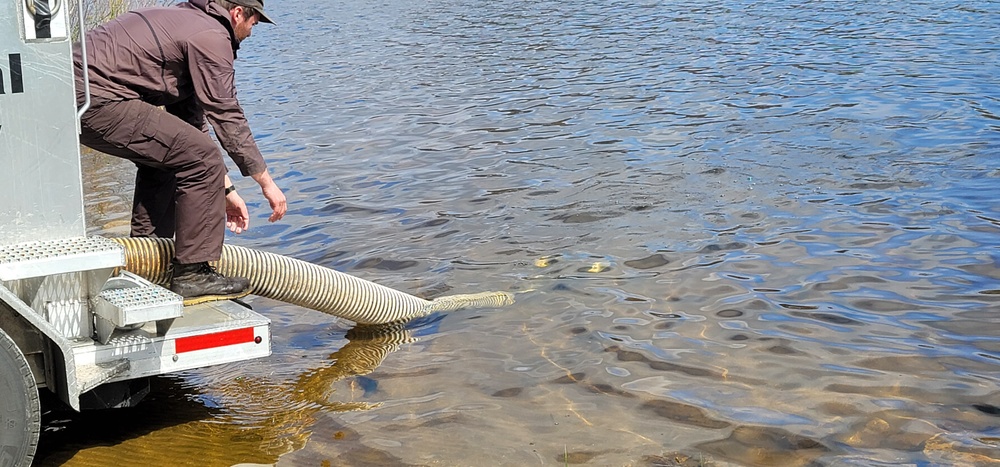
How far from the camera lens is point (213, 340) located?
180 inches

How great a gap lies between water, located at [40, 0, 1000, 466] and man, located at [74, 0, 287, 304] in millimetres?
891

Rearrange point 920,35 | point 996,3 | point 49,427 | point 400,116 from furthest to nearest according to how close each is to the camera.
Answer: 1. point 996,3
2. point 920,35
3. point 400,116
4. point 49,427

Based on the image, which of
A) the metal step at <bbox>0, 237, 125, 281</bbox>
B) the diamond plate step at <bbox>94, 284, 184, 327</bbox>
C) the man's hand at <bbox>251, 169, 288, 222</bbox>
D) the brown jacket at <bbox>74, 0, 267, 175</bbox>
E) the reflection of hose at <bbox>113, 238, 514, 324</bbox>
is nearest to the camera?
the metal step at <bbox>0, 237, 125, 281</bbox>

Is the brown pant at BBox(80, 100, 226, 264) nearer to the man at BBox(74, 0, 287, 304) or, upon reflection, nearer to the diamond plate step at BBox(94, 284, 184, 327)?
the man at BBox(74, 0, 287, 304)

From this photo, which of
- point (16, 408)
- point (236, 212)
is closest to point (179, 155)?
point (236, 212)

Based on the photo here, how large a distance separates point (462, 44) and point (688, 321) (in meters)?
15.2

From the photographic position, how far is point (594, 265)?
24.9ft

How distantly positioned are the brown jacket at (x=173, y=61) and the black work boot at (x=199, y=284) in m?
0.56

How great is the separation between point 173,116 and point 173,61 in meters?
0.26

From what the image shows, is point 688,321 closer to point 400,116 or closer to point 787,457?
point 787,457

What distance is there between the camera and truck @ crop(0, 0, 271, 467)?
153 inches

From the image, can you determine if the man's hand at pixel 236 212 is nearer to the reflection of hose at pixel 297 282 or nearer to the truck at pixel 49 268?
the reflection of hose at pixel 297 282

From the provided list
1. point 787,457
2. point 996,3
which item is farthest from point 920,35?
point 787,457

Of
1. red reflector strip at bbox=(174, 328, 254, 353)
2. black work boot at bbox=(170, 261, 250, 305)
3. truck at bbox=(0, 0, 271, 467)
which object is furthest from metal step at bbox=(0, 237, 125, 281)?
black work boot at bbox=(170, 261, 250, 305)
